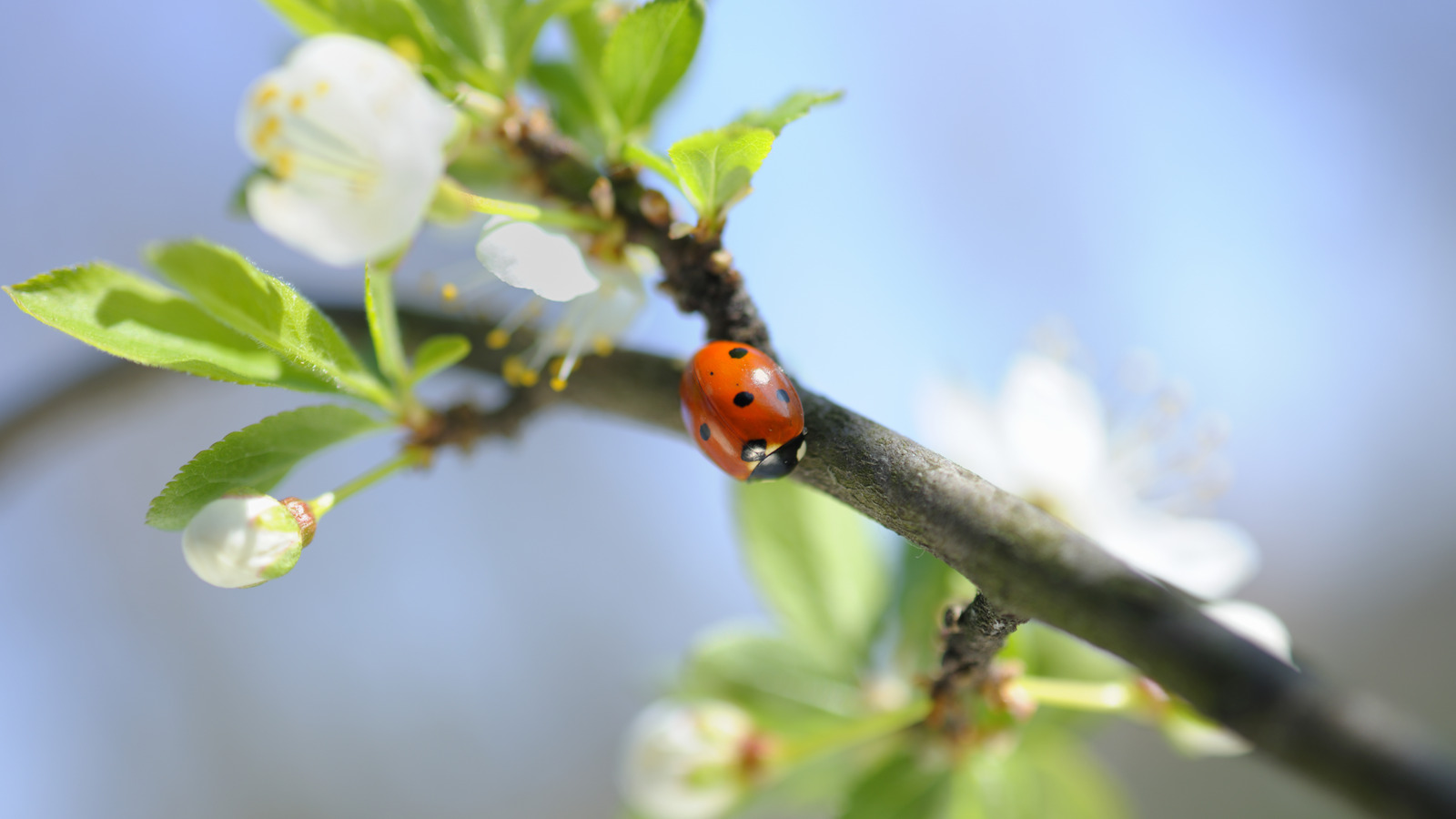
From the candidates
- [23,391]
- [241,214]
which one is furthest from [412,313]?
[23,391]

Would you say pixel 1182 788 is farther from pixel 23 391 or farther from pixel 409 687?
pixel 23 391

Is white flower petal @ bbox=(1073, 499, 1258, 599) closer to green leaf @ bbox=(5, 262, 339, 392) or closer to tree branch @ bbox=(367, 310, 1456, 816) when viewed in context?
tree branch @ bbox=(367, 310, 1456, 816)

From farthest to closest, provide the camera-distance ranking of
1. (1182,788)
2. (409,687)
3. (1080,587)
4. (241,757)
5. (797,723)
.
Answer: (409,687)
(241,757)
(1182,788)
(797,723)
(1080,587)

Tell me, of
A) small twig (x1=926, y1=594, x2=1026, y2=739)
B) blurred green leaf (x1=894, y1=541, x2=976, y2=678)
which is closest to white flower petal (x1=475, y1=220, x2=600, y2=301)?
small twig (x1=926, y1=594, x2=1026, y2=739)

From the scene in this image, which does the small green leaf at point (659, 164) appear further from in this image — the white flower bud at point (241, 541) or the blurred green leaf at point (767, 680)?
the blurred green leaf at point (767, 680)

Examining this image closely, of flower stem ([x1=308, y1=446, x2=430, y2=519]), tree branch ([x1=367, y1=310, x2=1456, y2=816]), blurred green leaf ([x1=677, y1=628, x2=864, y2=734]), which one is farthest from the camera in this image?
blurred green leaf ([x1=677, y1=628, x2=864, y2=734])

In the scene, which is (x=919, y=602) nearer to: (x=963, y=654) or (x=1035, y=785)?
(x=1035, y=785)

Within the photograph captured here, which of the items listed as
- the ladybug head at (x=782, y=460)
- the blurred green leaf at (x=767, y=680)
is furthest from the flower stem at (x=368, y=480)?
the blurred green leaf at (x=767, y=680)
